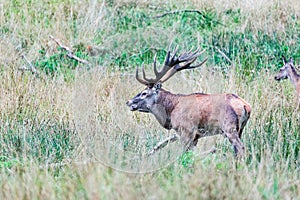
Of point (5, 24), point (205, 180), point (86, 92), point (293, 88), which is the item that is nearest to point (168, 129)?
point (86, 92)

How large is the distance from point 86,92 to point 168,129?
1.06m

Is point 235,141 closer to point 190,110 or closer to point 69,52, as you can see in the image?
point 190,110

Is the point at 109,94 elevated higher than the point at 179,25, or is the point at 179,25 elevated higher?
the point at 179,25

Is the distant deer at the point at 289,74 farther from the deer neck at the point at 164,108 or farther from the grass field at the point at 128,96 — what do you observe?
the deer neck at the point at 164,108

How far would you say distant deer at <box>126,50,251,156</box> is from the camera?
275 inches

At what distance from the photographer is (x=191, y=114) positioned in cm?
728

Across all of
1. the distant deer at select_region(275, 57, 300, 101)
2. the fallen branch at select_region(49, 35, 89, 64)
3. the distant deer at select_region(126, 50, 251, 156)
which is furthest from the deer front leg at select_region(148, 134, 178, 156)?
the fallen branch at select_region(49, 35, 89, 64)

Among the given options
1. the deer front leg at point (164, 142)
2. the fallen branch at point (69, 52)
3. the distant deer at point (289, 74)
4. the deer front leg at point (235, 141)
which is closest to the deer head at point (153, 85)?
the deer front leg at point (164, 142)

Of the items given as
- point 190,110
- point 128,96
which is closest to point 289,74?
point 128,96

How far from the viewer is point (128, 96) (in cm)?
838

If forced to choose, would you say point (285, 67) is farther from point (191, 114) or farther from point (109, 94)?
point (191, 114)

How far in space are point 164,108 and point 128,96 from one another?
2.92 ft

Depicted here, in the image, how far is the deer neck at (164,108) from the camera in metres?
7.57

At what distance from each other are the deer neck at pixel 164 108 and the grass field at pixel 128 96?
15cm
